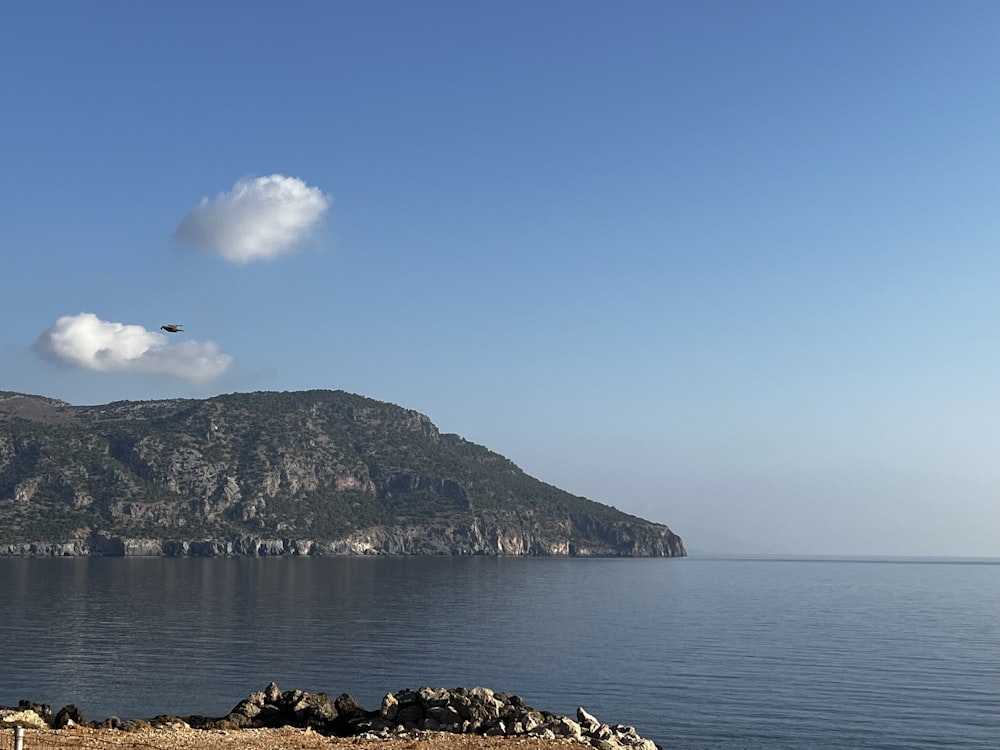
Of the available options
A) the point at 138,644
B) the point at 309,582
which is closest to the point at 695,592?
the point at 309,582

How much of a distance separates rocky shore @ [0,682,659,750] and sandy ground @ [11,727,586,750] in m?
0.62

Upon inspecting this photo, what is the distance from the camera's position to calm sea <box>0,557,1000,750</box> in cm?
5362

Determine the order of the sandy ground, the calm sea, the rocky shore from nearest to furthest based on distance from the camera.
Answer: the sandy ground → the rocky shore → the calm sea

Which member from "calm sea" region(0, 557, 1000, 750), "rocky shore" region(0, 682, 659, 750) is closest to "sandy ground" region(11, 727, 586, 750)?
"rocky shore" region(0, 682, 659, 750)

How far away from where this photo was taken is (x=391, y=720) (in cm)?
4362

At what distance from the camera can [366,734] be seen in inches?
1566

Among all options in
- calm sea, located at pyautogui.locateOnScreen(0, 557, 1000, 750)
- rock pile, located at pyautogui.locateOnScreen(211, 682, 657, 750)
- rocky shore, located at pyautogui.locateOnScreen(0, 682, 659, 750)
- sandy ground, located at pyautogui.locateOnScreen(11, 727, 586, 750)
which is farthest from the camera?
calm sea, located at pyautogui.locateOnScreen(0, 557, 1000, 750)

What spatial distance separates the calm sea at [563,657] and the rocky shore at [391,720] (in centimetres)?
871

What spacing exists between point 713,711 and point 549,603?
82494 mm

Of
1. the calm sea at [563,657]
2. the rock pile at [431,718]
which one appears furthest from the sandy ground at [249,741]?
the calm sea at [563,657]

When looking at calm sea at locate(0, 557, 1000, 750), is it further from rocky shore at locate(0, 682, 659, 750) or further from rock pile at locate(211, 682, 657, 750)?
rocky shore at locate(0, 682, 659, 750)

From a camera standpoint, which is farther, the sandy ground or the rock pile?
the rock pile

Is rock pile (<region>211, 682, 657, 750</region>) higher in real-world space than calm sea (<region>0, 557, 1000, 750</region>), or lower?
higher

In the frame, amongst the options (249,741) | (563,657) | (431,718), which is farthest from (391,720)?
(563,657)
